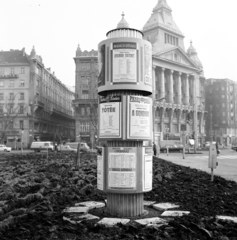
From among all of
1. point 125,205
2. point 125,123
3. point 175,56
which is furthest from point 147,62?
point 175,56

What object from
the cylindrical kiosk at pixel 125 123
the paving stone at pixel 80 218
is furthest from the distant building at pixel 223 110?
the paving stone at pixel 80 218

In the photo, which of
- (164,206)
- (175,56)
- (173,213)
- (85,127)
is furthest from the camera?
(175,56)

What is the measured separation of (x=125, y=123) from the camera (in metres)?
6.05

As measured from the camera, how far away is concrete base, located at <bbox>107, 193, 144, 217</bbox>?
6000 millimetres

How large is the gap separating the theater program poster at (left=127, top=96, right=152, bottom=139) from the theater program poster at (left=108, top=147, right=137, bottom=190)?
31 centimetres

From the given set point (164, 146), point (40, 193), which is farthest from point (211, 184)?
point (164, 146)

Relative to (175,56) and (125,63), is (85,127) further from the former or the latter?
(125,63)

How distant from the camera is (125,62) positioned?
611 centimetres

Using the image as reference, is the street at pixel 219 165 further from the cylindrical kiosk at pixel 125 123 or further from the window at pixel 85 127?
the window at pixel 85 127

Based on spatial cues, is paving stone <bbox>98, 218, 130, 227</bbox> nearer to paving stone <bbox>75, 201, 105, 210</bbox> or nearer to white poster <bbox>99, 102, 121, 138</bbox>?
paving stone <bbox>75, 201, 105, 210</bbox>

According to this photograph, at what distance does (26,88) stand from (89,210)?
6696 cm

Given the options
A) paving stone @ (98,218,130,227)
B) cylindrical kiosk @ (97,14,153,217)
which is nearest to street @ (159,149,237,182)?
cylindrical kiosk @ (97,14,153,217)

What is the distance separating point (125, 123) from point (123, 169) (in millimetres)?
888

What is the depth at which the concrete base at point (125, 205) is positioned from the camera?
6000mm
